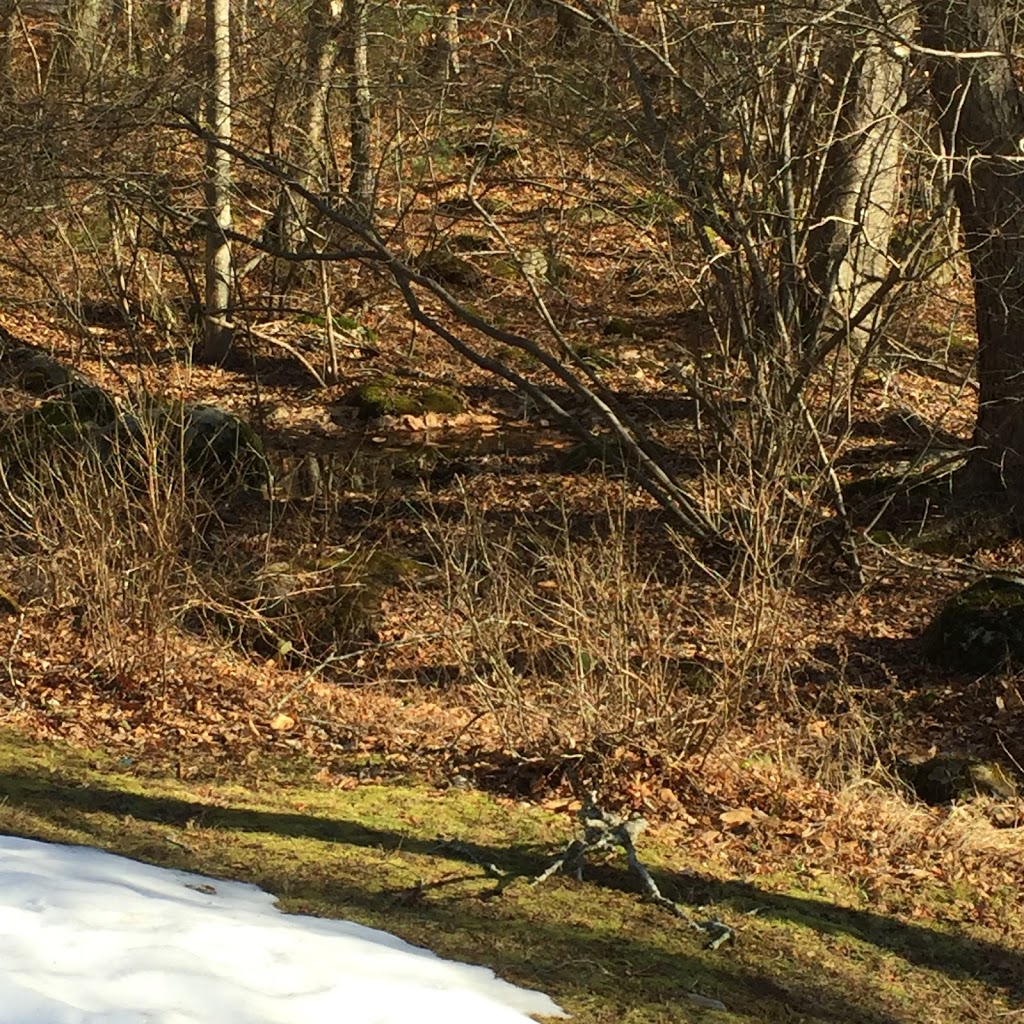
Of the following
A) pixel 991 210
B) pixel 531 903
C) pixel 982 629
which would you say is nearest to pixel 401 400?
pixel 991 210

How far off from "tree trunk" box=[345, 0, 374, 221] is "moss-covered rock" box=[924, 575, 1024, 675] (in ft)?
17.8

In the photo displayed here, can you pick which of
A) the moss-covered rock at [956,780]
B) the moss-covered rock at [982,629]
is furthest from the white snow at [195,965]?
the moss-covered rock at [982,629]

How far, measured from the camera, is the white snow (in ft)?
11.4

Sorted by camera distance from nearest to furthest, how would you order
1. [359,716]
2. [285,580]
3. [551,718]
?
[551,718] → [359,716] → [285,580]

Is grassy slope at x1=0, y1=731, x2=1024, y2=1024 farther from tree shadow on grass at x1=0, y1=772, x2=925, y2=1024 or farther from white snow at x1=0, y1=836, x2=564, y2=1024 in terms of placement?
white snow at x1=0, y1=836, x2=564, y2=1024

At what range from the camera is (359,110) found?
1374cm

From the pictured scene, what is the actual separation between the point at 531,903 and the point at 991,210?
7523mm

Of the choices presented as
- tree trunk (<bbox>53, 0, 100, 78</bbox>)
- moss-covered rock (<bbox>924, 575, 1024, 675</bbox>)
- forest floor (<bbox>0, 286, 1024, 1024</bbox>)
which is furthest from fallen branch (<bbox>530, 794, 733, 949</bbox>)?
tree trunk (<bbox>53, 0, 100, 78</bbox>)

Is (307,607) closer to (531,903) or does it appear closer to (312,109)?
(531,903)

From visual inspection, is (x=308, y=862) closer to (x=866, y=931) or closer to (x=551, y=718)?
(x=551, y=718)

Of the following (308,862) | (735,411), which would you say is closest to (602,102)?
(735,411)

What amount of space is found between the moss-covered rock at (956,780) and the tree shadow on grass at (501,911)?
102 inches

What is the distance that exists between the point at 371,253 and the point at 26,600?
3.56 metres

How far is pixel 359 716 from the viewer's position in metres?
8.12
